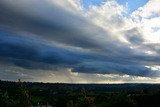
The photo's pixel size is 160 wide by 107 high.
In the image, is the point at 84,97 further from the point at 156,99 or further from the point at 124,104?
the point at 156,99

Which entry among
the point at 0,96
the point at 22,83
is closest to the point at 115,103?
the point at 0,96

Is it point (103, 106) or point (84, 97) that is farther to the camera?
point (103, 106)

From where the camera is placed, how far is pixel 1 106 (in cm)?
11425

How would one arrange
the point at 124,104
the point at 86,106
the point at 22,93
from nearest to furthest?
1. the point at 86,106
2. the point at 22,93
3. the point at 124,104

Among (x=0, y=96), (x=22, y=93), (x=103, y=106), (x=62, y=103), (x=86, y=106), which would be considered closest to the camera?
(x=86, y=106)

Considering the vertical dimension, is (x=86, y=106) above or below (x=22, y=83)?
below

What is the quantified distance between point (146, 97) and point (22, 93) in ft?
286

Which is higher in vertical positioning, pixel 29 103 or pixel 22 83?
pixel 22 83

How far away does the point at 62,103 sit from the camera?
16488 centimetres

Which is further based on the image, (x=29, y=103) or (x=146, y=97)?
(x=146, y=97)

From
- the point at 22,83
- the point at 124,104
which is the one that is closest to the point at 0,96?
the point at 124,104

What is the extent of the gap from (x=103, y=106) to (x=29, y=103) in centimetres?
6662

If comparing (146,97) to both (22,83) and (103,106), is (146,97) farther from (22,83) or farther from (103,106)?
(22,83)

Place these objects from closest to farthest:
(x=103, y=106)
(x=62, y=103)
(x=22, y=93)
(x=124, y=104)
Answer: (x=22, y=93)
(x=124, y=104)
(x=103, y=106)
(x=62, y=103)
